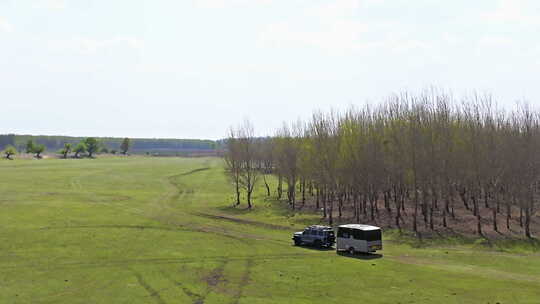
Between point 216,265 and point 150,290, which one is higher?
point 150,290

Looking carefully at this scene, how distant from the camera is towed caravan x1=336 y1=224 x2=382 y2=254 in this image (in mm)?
41094

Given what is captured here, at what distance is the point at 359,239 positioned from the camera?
41.5 metres

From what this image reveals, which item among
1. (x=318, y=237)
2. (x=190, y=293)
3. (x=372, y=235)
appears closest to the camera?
(x=190, y=293)

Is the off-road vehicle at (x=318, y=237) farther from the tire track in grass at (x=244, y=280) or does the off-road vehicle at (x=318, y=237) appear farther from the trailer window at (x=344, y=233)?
the tire track in grass at (x=244, y=280)

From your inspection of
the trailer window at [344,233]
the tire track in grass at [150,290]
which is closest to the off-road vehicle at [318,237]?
the trailer window at [344,233]

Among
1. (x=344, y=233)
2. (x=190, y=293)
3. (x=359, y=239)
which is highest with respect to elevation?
(x=344, y=233)

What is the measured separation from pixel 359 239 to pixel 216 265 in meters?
13.5

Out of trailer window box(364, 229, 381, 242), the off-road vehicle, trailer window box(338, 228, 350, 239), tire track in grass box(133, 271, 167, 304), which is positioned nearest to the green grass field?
tire track in grass box(133, 271, 167, 304)

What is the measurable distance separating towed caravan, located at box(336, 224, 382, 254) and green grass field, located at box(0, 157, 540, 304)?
154cm

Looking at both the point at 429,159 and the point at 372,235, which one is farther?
the point at 429,159

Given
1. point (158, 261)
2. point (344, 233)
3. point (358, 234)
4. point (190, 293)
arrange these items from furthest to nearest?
point (344, 233), point (358, 234), point (158, 261), point (190, 293)

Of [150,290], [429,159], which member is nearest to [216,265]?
[150,290]

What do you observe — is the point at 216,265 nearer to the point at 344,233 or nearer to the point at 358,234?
the point at 344,233

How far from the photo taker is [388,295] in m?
29.2
